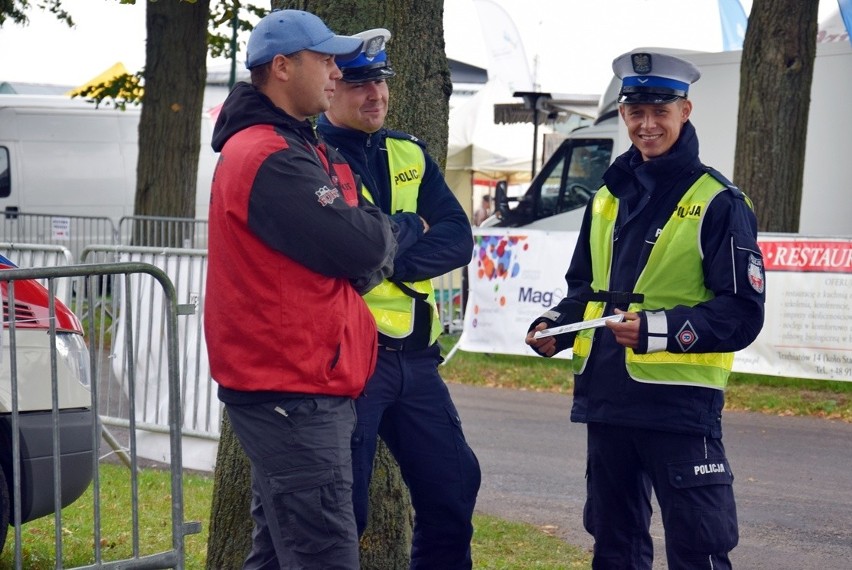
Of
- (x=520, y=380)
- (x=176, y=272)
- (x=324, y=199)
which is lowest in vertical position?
(x=520, y=380)

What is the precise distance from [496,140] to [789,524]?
17.5 m

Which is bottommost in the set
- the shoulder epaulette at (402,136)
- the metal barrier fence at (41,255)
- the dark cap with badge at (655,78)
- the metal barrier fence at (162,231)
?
the metal barrier fence at (162,231)

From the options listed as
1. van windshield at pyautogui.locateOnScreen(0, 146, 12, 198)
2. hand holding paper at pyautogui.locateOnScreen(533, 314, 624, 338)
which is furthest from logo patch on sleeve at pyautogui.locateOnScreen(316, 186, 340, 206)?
van windshield at pyautogui.locateOnScreen(0, 146, 12, 198)

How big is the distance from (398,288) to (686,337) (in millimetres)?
989

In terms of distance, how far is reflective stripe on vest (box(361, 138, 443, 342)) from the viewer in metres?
4.06

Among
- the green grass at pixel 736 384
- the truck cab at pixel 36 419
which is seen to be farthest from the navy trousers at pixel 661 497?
the green grass at pixel 736 384

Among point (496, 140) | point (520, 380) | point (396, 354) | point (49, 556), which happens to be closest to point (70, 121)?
point (496, 140)

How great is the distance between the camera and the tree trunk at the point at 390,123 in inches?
183

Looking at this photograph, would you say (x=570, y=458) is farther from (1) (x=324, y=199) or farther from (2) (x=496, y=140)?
(2) (x=496, y=140)

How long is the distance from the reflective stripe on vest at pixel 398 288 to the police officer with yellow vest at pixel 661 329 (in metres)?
0.42

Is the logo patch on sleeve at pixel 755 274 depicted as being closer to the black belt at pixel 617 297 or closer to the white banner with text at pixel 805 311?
the black belt at pixel 617 297

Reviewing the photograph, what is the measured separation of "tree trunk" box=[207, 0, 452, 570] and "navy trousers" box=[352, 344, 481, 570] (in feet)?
1.44

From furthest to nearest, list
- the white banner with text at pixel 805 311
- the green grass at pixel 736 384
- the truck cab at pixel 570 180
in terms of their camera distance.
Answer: the truck cab at pixel 570 180 → the white banner with text at pixel 805 311 → the green grass at pixel 736 384

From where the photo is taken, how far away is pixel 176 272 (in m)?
7.94
